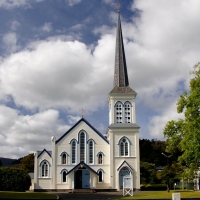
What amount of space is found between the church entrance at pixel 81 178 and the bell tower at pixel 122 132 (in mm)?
3608

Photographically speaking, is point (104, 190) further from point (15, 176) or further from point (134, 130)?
point (15, 176)

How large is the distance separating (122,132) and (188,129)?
20.2m

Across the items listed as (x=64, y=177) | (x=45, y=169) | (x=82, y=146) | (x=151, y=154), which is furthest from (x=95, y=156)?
(x=151, y=154)

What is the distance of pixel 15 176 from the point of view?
120ft

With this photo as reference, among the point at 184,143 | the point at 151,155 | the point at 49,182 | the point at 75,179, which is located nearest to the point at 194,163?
the point at 184,143

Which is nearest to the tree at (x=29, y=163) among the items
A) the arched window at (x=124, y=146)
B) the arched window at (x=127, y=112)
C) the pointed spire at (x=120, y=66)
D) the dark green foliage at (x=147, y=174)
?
the dark green foliage at (x=147, y=174)

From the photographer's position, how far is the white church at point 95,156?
47469 millimetres

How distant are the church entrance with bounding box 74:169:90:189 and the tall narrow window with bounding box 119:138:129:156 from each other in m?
6.00

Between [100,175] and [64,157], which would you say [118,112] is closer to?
[100,175]

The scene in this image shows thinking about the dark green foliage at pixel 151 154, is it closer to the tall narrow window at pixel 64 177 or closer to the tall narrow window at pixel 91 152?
the tall narrow window at pixel 91 152

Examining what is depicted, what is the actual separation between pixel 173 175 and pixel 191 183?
14.5 ft

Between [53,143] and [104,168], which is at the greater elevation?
[53,143]

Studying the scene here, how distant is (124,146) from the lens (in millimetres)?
48812

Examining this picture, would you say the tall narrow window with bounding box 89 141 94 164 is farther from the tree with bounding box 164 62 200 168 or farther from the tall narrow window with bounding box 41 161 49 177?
the tree with bounding box 164 62 200 168
